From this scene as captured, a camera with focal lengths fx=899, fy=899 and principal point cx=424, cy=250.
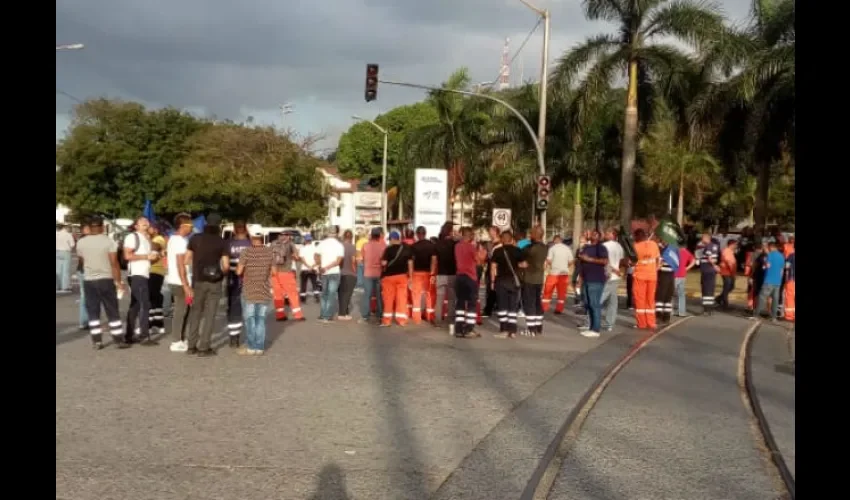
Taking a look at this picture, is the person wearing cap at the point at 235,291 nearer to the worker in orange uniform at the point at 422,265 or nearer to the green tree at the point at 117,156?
the worker in orange uniform at the point at 422,265

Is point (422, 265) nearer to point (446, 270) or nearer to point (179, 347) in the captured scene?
point (446, 270)

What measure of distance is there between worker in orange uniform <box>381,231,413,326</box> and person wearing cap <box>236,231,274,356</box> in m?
3.62

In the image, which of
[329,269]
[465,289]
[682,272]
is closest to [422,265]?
[465,289]

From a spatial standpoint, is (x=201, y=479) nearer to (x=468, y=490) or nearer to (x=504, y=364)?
(x=468, y=490)

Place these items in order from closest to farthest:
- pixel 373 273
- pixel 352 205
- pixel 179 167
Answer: pixel 373 273
pixel 179 167
pixel 352 205

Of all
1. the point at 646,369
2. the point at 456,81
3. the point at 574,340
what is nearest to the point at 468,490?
the point at 646,369

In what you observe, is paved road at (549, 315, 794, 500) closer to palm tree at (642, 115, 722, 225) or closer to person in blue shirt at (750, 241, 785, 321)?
person in blue shirt at (750, 241, 785, 321)

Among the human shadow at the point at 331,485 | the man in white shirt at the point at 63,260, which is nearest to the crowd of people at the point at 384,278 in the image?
the man in white shirt at the point at 63,260

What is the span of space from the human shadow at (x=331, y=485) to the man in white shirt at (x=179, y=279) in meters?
6.47

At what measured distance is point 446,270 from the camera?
15914mm

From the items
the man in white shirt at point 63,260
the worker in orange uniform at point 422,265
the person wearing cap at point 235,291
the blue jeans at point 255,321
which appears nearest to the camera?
the blue jeans at point 255,321

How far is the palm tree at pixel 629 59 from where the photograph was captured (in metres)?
32.5

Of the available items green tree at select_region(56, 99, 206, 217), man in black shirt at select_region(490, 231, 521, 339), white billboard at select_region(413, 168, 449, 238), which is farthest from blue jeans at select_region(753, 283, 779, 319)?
green tree at select_region(56, 99, 206, 217)

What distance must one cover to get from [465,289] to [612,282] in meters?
2.94
